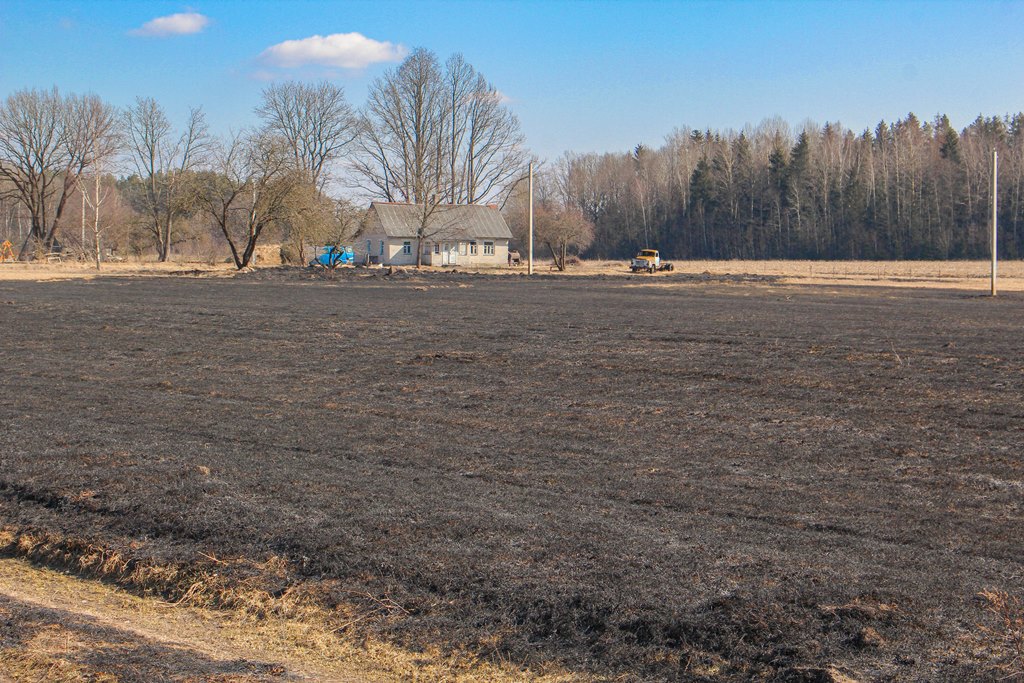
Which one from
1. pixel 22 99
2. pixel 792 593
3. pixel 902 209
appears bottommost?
pixel 792 593

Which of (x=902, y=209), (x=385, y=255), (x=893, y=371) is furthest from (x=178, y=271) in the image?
(x=902, y=209)

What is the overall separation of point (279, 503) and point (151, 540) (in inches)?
43.5

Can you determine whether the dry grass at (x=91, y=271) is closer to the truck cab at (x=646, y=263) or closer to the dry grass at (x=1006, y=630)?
the truck cab at (x=646, y=263)

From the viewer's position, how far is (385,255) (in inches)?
3290

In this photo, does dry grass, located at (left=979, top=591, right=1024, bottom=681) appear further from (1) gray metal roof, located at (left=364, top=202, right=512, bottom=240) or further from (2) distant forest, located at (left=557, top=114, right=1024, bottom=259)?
(2) distant forest, located at (left=557, top=114, right=1024, bottom=259)

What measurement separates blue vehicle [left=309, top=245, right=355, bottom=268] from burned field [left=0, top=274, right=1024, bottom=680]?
51.2m

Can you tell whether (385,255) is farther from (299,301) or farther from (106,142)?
(299,301)

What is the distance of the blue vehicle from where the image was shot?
2719 inches

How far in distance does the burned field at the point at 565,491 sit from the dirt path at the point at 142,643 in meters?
0.27

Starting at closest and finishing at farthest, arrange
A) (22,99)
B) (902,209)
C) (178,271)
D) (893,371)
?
1. (893,371)
2. (178,271)
3. (22,99)
4. (902,209)

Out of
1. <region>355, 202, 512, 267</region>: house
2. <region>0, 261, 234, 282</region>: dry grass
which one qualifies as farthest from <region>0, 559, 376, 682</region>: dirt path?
<region>355, 202, 512, 267</region>: house

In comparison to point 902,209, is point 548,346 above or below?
below

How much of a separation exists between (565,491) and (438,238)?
242 feet

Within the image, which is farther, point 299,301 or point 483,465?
point 299,301
